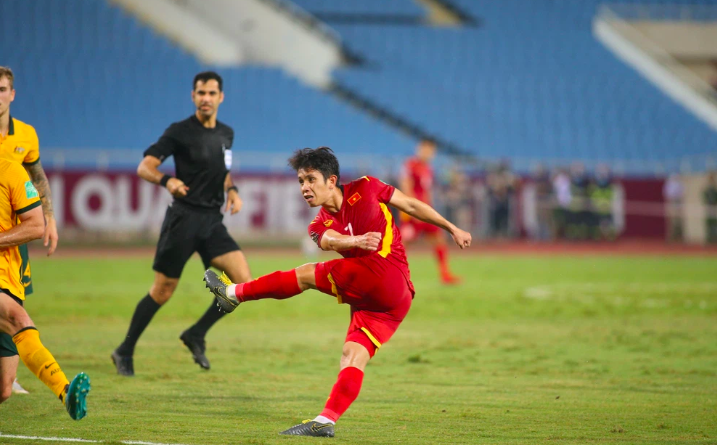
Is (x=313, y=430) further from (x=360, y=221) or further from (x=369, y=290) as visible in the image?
(x=360, y=221)

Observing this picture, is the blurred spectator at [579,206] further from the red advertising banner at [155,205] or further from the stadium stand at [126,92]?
the stadium stand at [126,92]

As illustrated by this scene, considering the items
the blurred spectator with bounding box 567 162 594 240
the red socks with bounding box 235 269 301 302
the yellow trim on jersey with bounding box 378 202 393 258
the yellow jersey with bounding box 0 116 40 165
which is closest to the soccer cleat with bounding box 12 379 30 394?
the yellow jersey with bounding box 0 116 40 165

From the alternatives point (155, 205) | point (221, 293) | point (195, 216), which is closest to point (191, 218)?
point (195, 216)

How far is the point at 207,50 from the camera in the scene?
31.2 metres

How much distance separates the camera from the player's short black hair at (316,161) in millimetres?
5762

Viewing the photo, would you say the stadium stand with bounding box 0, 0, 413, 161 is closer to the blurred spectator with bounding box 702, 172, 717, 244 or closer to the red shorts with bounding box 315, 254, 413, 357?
the blurred spectator with bounding box 702, 172, 717, 244

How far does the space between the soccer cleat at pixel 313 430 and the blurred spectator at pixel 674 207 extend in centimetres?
2631

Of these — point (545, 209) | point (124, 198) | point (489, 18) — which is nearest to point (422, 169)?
point (124, 198)

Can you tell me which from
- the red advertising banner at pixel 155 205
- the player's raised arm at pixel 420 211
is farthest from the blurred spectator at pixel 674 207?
the player's raised arm at pixel 420 211

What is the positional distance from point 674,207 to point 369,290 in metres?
26.1

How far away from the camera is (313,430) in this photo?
5.50 metres

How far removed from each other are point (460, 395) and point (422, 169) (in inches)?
354

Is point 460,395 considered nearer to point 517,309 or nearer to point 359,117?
point 517,309

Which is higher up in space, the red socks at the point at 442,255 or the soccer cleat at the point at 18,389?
the red socks at the point at 442,255
